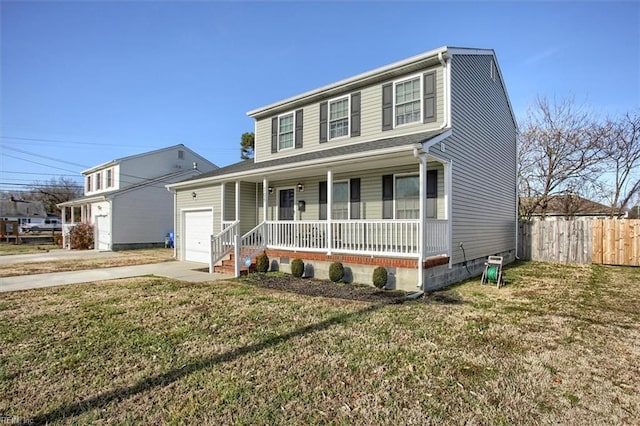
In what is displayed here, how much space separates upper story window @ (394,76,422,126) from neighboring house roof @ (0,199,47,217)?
57621 mm

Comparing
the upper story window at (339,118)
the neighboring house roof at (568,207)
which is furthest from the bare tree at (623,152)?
the upper story window at (339,118)

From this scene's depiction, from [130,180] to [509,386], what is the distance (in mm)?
24119

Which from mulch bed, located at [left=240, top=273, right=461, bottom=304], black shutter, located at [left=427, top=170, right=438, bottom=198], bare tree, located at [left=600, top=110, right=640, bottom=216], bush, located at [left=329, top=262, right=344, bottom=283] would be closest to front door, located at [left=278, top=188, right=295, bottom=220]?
mulch bed, located at [left=240, top=273, right=461, bottom=304]

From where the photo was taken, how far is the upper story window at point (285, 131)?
42.4ft

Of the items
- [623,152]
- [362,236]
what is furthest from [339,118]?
[623,152]

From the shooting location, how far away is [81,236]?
21.4 metres

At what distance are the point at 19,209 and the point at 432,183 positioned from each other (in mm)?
60595

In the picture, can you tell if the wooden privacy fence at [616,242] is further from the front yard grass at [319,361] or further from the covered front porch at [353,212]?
the covered front porch at [353,212]

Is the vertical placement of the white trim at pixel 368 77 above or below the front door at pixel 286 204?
above

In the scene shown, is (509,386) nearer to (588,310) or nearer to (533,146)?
(588,310)

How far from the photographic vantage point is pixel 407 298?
6820 millimetres

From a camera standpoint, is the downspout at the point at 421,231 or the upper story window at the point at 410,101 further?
the upper story window at the point at 410,101

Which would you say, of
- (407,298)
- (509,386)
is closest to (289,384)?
(509,386)

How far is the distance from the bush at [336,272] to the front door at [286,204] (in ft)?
14.4
